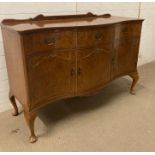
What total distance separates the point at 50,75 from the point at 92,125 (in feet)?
2.11

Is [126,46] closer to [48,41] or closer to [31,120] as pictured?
[48,41]

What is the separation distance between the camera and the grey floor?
1.70m

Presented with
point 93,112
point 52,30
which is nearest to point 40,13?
point 52,30

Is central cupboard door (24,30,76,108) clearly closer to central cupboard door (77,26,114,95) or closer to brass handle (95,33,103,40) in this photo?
central cupboard door (77,26,114,95)

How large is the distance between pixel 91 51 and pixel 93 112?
0.68 m

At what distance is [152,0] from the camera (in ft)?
10.3

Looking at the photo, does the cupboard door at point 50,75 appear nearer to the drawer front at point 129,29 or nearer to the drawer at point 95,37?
the drawer at point 95,37

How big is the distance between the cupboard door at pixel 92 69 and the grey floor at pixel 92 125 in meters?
0.32

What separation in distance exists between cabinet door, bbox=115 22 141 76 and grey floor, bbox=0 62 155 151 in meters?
0.38

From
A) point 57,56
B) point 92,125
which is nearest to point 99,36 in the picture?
point 57,56

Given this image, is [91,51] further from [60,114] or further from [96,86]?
[60,114]

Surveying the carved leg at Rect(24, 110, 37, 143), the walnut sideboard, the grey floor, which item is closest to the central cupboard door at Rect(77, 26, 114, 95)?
the walnut sideboard

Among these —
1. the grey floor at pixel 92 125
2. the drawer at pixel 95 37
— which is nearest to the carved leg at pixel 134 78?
the grey floor at pixel 92 125

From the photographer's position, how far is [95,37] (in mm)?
1779
